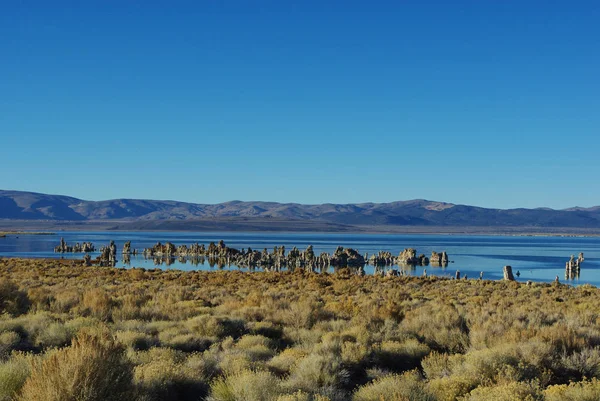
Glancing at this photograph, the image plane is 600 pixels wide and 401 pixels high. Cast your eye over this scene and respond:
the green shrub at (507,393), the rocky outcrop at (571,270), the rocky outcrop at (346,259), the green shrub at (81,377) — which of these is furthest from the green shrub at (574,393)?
the rocky outcrop at (346,259)

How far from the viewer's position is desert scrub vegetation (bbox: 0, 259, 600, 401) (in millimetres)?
7609

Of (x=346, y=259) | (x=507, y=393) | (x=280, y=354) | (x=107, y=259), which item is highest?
(x=507, y=393)

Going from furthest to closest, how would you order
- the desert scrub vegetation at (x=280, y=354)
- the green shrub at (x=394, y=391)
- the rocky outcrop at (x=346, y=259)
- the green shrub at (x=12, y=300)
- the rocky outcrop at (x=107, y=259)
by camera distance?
the rocky outcrop at (x=346, y=259) → the rocky outcrop at (x=107, y=259) → the green shrub at (x=12, y=300) → the green shrub at (x=394, y=391) → the desert scrub vegetation at (x=280, y=354)

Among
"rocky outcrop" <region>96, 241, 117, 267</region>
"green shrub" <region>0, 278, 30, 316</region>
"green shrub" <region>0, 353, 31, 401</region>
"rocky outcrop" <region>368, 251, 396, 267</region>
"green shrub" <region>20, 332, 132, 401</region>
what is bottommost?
"rocky outcrop" <region>368, 251, 396, 267</region>

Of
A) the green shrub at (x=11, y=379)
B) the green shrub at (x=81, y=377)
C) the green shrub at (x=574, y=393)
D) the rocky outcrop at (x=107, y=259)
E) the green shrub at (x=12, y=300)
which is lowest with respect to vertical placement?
the rocky outcrop at (x=107, y=259)

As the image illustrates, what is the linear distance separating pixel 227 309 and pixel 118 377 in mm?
11434

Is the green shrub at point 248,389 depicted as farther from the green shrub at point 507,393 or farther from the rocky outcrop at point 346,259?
the rocky outcrop at point 346,259

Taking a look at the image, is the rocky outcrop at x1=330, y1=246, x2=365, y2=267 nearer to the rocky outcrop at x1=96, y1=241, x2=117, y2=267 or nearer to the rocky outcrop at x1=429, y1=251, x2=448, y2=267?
the rocky outcrop at x1=429, y1=251, x2=448, y2=267

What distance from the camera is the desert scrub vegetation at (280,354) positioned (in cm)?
761

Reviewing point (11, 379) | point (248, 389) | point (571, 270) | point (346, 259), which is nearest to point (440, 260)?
point (346, 259)

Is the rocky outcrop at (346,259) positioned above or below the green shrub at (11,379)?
below

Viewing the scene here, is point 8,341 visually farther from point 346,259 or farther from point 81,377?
point 346,259

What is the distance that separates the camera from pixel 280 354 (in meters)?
11.9

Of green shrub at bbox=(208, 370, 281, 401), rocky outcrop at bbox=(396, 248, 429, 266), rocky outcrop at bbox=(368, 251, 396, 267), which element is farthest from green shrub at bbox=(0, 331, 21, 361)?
rocky outcrop at bbox=(396, 248, 429, 266)
